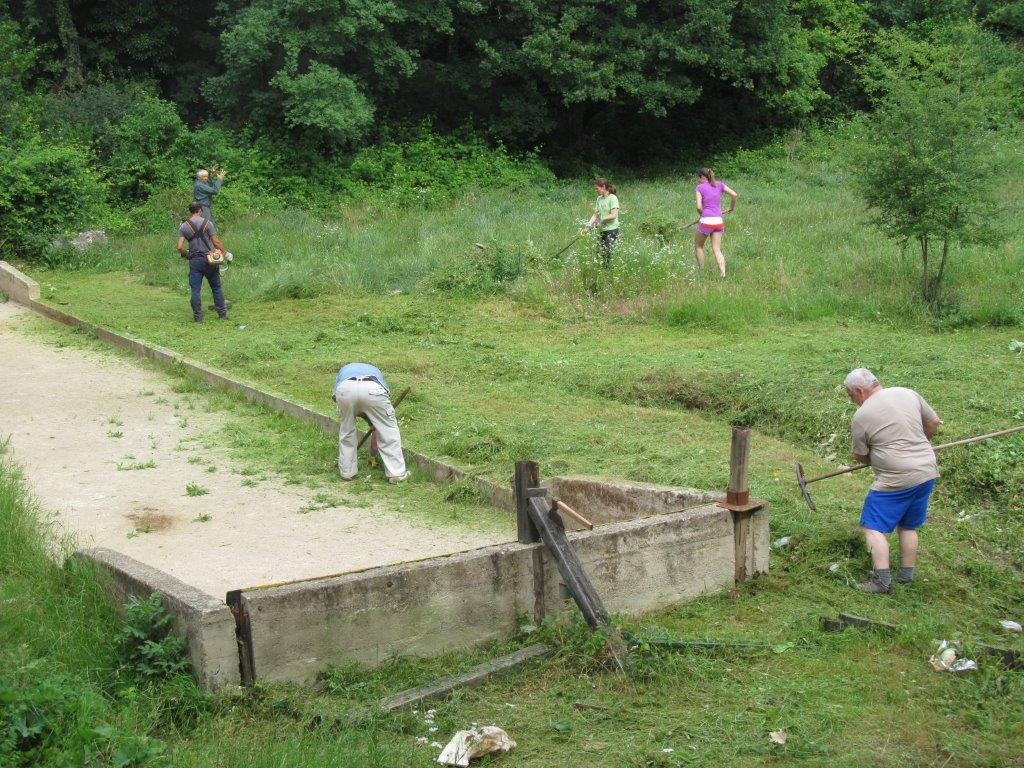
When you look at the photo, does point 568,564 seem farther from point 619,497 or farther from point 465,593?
point 619,497

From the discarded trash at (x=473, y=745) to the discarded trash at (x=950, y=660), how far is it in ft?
7.62

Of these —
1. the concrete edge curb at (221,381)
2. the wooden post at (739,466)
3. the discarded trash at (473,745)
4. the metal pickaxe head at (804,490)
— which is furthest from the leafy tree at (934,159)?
the discarded trash at (473,745)

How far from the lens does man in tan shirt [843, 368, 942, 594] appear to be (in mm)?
7039

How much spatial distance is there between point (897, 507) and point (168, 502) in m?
5.65

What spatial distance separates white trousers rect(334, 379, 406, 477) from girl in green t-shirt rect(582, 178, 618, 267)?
750 cm

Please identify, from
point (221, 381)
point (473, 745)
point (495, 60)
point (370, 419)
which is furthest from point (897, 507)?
point (495, 60)

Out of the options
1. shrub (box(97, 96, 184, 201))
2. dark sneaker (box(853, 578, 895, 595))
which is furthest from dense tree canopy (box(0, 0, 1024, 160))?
dark sneaker (box(853, 578, 895, 595))

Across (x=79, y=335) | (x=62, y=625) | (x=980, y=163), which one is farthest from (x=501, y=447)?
(x=79, y=335)

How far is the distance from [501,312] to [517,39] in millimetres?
16372

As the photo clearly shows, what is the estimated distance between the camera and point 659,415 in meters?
10.7

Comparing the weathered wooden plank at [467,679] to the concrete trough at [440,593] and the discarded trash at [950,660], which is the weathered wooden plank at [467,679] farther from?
the discarded trash at [950,660]

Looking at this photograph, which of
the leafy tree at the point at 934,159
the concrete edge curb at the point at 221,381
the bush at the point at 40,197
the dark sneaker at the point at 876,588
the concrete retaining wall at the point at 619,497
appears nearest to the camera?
the dark sneaker at the point at 876,588

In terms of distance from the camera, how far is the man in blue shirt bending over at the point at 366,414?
370 inches

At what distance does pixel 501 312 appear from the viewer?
1560cm
